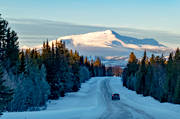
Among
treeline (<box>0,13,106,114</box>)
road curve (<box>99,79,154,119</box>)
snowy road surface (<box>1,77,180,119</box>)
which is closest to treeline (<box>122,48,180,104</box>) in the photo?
snowy road surface (<box>1,77,180,119</box>)

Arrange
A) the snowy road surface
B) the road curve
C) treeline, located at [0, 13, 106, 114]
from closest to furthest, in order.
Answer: the snowy road surface, the road curve, treeline, located at [0, 13, 106, 114]

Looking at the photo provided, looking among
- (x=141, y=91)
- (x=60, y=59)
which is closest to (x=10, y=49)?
(x=60, y=59)

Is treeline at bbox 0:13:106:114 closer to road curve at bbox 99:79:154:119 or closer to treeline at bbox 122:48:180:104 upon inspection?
road curve at bbox 99:79:154:119

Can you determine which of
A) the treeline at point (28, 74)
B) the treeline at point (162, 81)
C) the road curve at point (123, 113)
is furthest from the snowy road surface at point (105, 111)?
the treeline at point (162, 81)

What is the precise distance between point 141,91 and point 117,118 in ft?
162

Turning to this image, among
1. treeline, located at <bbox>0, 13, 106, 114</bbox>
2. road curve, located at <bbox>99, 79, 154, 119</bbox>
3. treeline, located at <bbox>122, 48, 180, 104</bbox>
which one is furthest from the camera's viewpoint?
treeline, located at <bbox>122, 48, 180, 104</bbox>

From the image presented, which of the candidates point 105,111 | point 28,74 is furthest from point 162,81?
point 105,111

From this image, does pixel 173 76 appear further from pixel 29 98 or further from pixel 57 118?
pixel 57 118

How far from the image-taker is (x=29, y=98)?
142 ft

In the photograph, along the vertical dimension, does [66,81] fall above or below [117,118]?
below

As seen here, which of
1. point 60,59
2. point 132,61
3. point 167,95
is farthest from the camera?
point 132,61

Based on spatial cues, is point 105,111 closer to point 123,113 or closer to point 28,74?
point 123,113

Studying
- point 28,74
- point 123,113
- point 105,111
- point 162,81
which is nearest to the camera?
point 123,113

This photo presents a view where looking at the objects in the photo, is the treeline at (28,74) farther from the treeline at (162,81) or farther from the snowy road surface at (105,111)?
the treeline at (162,81)
